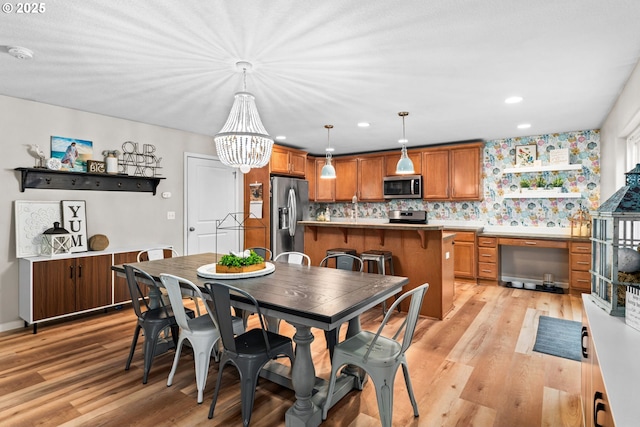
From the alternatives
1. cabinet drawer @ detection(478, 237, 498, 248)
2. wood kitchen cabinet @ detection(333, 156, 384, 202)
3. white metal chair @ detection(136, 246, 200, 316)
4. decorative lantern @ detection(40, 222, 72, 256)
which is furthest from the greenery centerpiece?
wood kitchen cabinet @ detection(333, 156, 384, 202)

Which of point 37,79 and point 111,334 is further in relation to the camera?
point 111,334

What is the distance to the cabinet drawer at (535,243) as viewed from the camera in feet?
16.3

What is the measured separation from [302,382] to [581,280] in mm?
4679

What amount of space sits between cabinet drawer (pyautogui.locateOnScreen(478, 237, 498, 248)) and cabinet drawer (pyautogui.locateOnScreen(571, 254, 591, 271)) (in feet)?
3.22

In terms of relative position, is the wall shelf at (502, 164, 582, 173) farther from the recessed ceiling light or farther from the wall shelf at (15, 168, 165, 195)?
the wall shelf at (15, 168, 165, 195)

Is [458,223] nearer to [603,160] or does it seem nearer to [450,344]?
[603,160]

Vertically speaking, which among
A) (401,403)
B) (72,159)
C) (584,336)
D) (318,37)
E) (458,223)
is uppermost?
(318,37)

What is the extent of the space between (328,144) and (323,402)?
4.53m

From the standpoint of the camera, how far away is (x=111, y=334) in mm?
3516

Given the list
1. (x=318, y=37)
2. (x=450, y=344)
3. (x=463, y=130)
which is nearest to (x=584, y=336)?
(x=450, y=344)

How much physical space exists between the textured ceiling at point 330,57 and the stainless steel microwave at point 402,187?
80.5 inches

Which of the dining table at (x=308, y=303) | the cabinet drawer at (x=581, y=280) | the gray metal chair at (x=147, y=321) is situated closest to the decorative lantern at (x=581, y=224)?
the cabinet drawer at (x=581, y=280)

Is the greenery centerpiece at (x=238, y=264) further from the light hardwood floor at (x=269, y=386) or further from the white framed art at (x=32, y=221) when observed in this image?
the white framed art at (x=32, y=221)

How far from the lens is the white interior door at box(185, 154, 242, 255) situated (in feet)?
17.1
